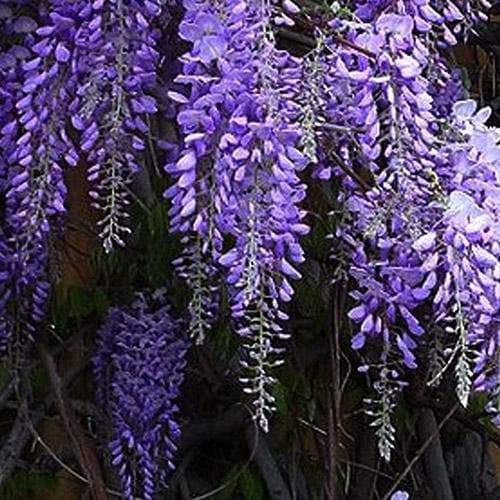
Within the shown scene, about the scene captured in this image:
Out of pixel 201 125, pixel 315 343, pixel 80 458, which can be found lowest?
pixel 80 458

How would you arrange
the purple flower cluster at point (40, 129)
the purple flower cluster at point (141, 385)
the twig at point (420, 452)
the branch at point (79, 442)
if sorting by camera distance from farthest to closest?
the twig at point (420, 452) < the purple flower cluster at point (141, 385) < the branch at point (79, 442) < the purple flower cluster at point (40, 129)

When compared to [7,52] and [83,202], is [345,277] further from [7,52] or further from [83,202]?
[83,202]

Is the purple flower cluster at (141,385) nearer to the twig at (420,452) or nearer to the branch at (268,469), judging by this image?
the branch at (268,469)

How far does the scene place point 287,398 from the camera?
237cm

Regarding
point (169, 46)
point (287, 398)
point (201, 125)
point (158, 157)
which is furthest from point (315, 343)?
point (201, 125)

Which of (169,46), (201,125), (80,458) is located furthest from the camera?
(80,458)

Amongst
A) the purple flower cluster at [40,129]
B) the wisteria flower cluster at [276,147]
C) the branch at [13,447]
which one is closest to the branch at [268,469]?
the branch at [13,447]

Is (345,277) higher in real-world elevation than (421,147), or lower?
lower

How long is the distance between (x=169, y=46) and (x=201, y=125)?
11.1 inches

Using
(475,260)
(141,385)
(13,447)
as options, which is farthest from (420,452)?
(475,260)

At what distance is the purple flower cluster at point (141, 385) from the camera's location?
2.06 metres

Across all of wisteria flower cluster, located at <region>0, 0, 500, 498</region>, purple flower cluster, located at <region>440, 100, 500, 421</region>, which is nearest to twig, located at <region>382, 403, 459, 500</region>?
wisteria flower cluster, located at <region>0, 0, 500, 498</region>

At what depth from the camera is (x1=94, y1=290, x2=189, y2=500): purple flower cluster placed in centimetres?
206

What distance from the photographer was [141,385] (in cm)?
208
